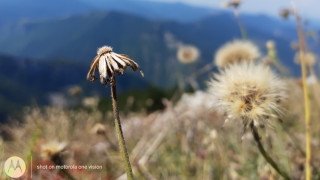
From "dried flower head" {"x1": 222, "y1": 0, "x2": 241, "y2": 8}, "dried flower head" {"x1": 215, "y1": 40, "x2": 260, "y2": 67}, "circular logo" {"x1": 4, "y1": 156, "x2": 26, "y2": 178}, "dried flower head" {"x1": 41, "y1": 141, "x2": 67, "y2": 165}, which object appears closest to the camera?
"dried flower head" {"x1": 41, "y1": 141, "x2": 67, "y2": 165}

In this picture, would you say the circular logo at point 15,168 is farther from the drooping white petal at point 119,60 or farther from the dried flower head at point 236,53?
the dried flower head at point 236,53

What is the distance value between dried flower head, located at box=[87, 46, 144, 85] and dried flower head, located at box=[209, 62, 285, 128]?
1.91 feet

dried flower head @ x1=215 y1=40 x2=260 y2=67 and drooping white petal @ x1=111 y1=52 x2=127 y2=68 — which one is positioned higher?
dried flower head @ x1=215 y1=40 x2=260 y2=67

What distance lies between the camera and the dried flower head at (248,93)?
137 cm

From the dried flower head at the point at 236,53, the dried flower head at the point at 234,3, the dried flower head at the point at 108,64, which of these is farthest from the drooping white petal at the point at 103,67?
the dried flower head at the point at 234,3

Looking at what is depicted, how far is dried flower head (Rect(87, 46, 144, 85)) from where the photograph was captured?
89 cm

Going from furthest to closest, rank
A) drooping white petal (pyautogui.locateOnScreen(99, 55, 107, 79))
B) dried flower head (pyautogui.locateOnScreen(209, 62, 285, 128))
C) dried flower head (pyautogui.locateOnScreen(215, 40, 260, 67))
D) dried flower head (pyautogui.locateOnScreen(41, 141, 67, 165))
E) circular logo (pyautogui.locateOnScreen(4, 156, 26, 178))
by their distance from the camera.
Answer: dried flower head (pyautogui.locateOnScreen(215, 40, 260, 67)) → circular logo (pyautogui.locateOnScreen(4, 156, 26, 178)) → dried flower head (pyautogui.locateOnScreen(41, 141, 67, 165)) → dried flower head (pyautogui.locateOnScreen(209, 62, 285, 128)) → drooping white petal (pyautogui.locateOnScreen(99, 55, 107, 79))

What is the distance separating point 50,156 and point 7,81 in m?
197

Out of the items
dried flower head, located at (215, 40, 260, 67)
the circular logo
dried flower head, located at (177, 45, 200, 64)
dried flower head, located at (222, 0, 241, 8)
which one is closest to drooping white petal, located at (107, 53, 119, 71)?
the circular logo

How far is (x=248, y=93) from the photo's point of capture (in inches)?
57.7

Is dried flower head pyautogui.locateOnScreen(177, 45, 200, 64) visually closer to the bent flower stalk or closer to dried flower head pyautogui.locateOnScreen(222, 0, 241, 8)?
dried flower head pyautogui.locateOnScreen(222, 0, 241, 8)

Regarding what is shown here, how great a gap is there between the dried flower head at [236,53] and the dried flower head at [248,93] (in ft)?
4.75

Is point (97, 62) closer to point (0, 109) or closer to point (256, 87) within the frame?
point (256, 87)

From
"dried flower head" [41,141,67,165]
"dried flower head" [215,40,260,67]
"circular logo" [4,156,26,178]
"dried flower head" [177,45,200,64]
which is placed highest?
"dried flower head" [177,45,200,64]
